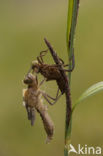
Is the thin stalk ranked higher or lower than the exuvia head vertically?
higher

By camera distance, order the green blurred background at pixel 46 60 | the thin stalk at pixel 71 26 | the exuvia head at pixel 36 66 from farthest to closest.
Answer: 1. the green blurred background at pixel 46 60
2. the exuvia head at pixel 36 66
3. the thin stalk at pixel 71 26

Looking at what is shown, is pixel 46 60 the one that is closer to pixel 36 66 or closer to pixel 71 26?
pixel 36 66

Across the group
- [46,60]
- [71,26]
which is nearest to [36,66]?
[71,26]

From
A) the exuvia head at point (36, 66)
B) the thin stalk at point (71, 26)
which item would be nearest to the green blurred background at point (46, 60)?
the exuvia head at point (36, 66)

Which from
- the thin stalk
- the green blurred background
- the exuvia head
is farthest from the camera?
the green blurred background

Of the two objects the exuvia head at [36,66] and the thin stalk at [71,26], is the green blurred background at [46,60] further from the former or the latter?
the thin stalk at [71,26]

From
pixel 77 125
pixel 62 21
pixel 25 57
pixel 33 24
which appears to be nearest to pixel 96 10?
pixel 62 21

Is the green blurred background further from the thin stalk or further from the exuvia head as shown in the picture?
the thin stalk

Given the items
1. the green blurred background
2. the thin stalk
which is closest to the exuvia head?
the thin stalk

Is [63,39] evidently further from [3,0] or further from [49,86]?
[3,0]
